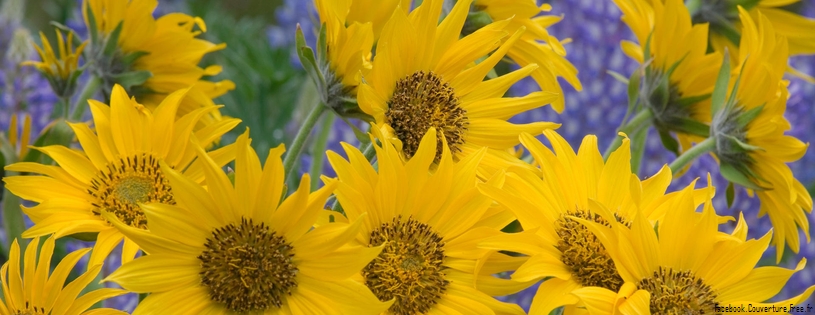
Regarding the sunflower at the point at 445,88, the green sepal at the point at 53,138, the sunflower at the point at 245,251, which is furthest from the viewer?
the green sepal at the point at 53,138

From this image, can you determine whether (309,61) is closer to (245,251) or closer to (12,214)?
(245,251)

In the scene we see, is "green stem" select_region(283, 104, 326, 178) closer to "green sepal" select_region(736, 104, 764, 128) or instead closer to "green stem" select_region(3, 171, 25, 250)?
"green stem" select_region(3, 171, 25, 250)

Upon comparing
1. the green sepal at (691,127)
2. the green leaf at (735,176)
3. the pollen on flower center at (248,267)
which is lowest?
the pollen on flower center at (248,267)

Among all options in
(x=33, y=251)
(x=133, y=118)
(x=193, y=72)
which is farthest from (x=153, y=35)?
(x=33, y=251)

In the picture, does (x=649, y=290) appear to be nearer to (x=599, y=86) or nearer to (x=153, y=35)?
(x=153, y=35)

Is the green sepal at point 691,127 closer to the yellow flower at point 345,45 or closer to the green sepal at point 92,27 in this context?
the yellow flower at point 345,45

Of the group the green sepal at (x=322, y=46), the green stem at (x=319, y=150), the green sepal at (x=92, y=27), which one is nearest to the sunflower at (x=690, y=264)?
the green sepal at (x=322, y=46)

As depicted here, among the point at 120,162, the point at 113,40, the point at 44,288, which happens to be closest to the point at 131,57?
the point at 113,40
